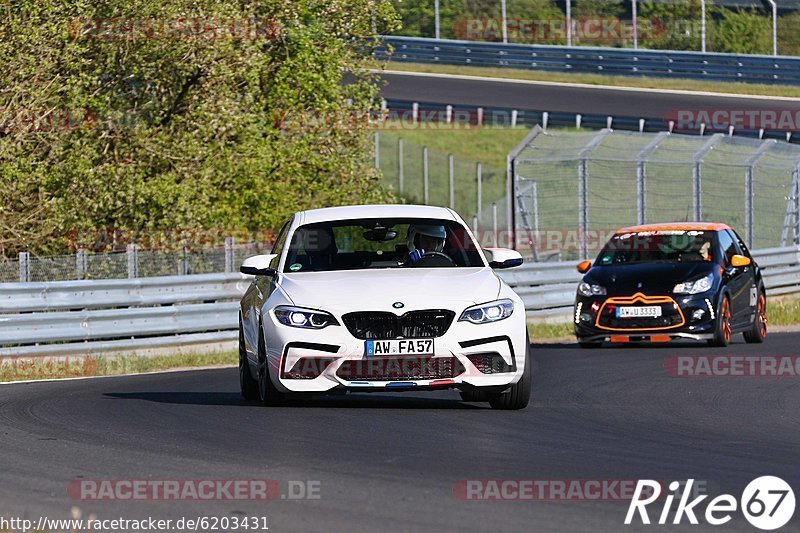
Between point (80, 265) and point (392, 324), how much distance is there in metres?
10.0

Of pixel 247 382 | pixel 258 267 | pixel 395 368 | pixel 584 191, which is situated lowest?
pixel 584 191

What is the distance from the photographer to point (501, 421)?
10602mm

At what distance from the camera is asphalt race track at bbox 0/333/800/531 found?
6996 millimetres

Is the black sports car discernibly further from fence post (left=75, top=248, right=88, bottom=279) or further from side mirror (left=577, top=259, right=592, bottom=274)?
fence post (left=75, top=248, right=88, bottom=279)

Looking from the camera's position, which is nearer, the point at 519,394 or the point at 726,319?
the point at 519,394

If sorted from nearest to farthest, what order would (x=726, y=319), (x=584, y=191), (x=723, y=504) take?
(x=723, y=504)
(x=726, y=319)
(x=584, y=191)

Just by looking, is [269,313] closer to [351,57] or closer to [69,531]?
[69,531]

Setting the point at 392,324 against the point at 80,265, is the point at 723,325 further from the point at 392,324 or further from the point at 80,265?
the point at 392,324

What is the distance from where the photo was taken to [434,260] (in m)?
11.9

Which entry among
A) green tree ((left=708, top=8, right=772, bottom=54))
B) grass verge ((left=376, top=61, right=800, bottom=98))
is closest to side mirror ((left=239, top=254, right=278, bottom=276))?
grass verge ((left=376, top=61, right=800, bottom=98))

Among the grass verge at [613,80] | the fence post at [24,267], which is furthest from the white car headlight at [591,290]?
the grass verge at [613,80]

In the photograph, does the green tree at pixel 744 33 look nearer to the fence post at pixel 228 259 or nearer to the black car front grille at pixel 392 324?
the fence post at pixel 228 259

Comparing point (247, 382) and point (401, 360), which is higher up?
point (401, 360)

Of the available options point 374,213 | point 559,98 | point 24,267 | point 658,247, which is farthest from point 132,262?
point 559,98
